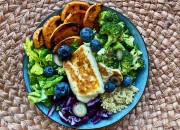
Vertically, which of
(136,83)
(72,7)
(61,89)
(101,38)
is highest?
(72,7)

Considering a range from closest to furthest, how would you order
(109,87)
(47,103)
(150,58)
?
(109,87)
(47,103)
(150,58)

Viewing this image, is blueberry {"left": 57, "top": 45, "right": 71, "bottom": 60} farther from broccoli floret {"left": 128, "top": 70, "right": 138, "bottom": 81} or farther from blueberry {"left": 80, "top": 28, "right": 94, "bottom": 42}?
broccoli floret {"left": 128, "top": 70, "right": 138, "bottom": 81}

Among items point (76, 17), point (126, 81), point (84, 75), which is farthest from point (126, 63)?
point (76, 17)

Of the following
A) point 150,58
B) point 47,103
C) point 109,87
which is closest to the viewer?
point 109,87

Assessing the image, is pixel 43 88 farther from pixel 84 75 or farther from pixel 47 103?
pixel 84 75

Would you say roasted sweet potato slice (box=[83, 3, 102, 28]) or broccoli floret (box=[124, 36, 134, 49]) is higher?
roasted sweet potato slice (box=[83, 3, 102, 28])

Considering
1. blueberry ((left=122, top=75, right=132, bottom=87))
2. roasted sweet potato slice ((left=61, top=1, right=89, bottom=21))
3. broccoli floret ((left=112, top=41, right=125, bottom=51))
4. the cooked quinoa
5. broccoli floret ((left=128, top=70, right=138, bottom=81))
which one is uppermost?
roasted sweet potato slice ((left=61, top=1, right=89, bottom=21))

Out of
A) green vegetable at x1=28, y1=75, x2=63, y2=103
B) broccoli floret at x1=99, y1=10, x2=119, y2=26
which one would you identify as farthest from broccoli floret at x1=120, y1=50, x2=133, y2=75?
green vegetable at x1=28, y1=75, x2=63, y2=103
